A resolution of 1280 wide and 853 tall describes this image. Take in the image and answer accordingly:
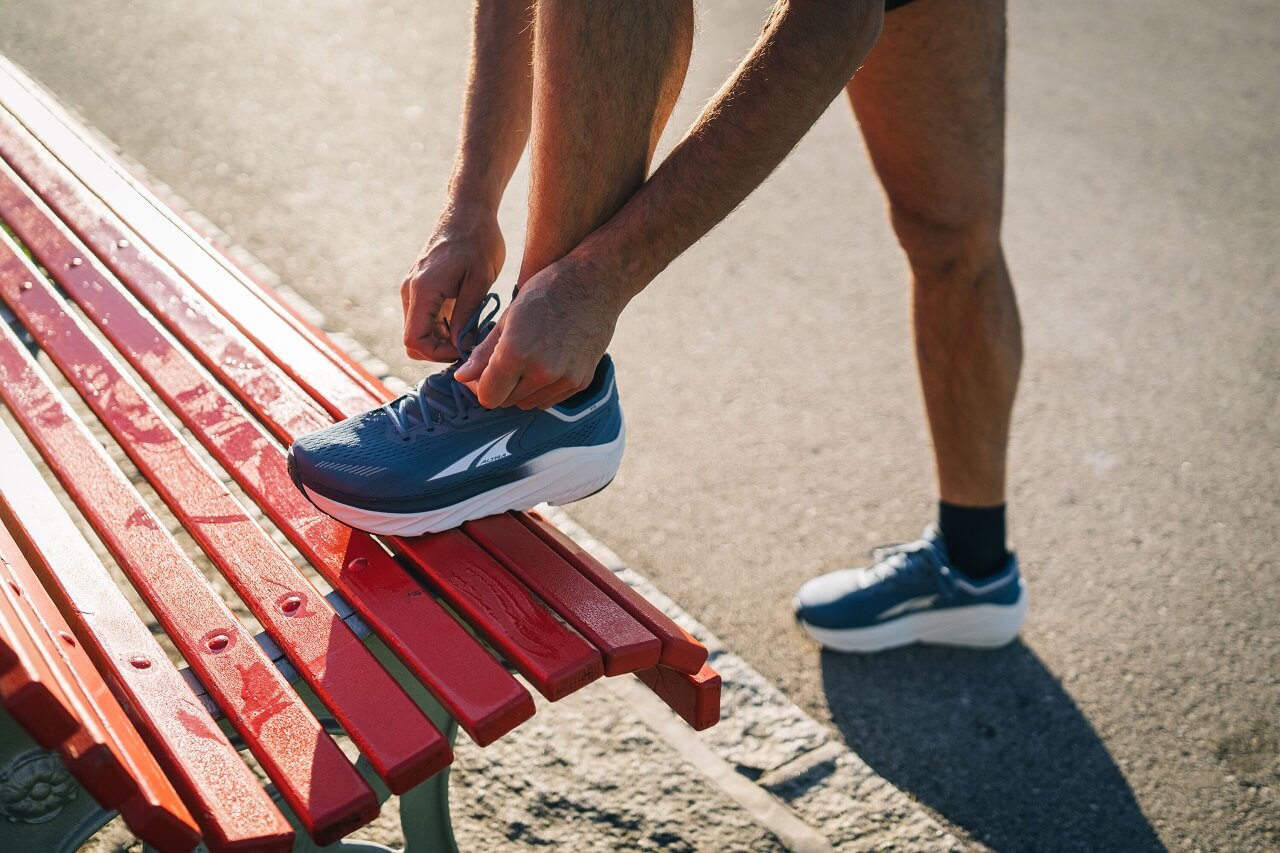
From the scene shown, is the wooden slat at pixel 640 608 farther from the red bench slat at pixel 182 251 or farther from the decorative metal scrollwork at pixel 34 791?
the decorative metal scrollwork at pixel 34 791

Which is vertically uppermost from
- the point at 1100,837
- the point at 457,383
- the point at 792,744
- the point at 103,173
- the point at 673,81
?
the point at 673,81

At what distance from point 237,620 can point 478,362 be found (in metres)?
0.49

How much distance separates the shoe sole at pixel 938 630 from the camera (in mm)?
2504

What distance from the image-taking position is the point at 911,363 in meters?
3.65

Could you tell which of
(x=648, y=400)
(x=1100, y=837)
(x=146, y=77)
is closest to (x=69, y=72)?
(x=146, y=77)

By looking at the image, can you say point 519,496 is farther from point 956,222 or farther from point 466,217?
point 956,222

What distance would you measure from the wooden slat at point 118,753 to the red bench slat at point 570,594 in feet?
1.73

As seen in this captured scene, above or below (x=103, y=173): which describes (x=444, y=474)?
below

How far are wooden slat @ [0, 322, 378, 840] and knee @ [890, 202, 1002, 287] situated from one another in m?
1.52

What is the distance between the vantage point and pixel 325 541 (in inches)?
63.8

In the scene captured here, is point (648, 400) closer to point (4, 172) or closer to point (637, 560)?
point (637, 560)

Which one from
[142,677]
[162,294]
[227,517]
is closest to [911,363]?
[162,294]

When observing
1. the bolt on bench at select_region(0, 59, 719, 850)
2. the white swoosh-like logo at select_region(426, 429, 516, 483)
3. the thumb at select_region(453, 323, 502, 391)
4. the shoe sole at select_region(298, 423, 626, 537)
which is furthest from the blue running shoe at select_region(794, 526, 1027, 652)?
the thumb at select_region(453, 323, 502, 391)

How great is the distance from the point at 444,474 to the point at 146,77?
403cm
